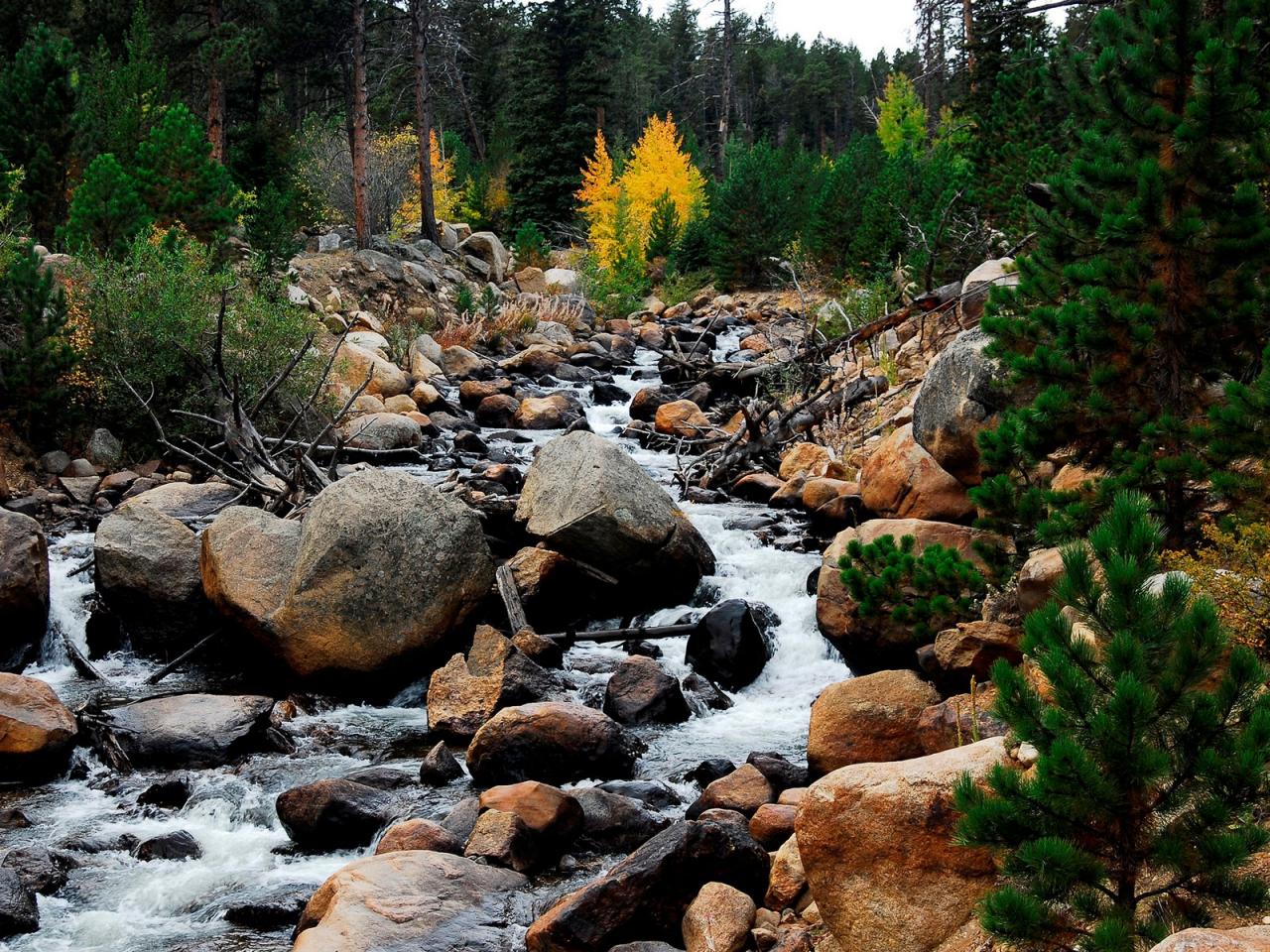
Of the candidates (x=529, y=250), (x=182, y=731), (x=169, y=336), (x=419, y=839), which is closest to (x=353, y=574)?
(x=182, y=731)

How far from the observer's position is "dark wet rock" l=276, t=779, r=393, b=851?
643 cm

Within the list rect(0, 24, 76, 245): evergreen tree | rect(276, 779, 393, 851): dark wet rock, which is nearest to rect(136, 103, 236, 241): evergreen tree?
rect(0, 24, 76, 245): evergreen tree

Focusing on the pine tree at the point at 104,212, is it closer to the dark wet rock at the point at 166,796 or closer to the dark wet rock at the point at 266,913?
the dark wet rock at the point at 166,796

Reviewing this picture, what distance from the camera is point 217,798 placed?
6848 mm

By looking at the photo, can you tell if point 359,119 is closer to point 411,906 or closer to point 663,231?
point 663,231

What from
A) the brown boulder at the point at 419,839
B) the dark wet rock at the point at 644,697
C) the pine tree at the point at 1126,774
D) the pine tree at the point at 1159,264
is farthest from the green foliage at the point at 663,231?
the pine tree at the point at 1126,774

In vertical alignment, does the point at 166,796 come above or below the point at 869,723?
below

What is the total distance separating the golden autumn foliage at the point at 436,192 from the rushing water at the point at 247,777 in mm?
22984

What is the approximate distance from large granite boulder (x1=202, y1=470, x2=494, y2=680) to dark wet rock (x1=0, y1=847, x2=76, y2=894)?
2856 mm

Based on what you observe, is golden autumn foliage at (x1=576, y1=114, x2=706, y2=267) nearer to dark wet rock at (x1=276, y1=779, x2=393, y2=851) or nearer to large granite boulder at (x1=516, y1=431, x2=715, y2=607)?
large granite boulder at (x1=516, y1=431, x2=715, y2=607)

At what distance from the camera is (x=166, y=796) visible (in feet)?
22.3

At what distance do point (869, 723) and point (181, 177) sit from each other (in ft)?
52.5

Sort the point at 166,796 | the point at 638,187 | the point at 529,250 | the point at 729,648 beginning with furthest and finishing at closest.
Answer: the point at 638,187 → the point at 529,250 → the point at 729,648 → the point at 166,796

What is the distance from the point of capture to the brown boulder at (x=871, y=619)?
328 inches
